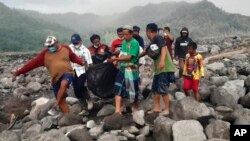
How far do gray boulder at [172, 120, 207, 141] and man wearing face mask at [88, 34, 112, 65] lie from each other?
9.38 ft

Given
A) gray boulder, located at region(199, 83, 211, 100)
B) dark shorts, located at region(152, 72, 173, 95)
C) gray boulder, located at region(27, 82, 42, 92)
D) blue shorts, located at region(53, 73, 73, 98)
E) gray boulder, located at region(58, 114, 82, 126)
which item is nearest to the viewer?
dark shorts, located at region(152, 72, 173, 95)

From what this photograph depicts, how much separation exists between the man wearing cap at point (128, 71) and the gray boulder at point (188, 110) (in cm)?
89

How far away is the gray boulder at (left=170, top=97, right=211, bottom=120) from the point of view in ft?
20.8

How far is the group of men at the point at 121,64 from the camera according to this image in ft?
22.6

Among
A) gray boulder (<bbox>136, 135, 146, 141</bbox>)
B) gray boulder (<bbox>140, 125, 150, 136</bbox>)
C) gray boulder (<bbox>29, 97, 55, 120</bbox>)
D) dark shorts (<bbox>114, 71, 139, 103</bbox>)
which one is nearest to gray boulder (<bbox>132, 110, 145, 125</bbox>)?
gray boulder (<bbox>140, 125, 150, 136</bbox>)

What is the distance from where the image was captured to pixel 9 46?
87375mm

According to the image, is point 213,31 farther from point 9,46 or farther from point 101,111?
point 101,111

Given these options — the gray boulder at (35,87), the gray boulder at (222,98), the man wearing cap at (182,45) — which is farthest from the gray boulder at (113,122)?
the gray boulder at (35,87)

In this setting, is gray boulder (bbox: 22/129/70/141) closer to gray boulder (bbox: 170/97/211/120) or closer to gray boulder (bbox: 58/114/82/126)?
gray boulder (bbox: 58/114/82/126)

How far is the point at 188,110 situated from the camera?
6418 millimetres

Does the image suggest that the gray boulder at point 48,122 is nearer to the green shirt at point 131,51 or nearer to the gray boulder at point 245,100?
the green shirt at point 131,51

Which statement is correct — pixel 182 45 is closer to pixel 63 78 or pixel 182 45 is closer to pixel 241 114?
pixel 241 114

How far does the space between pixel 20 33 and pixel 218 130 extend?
120m

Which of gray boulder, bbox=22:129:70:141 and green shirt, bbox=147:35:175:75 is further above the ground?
green shirt, bbox=147:35:175:75
